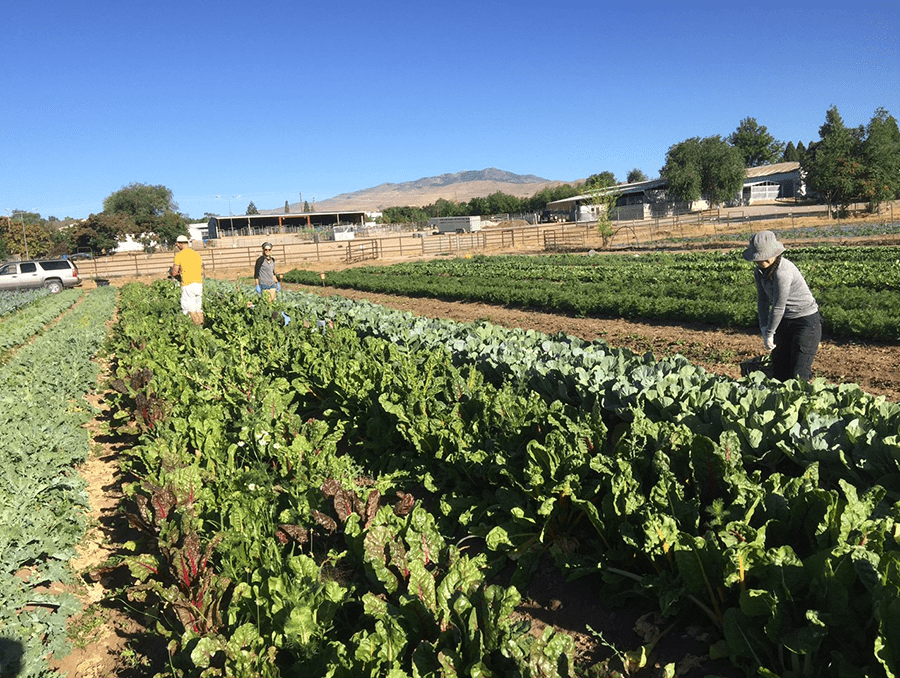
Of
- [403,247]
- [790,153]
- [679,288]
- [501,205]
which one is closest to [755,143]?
[790,153]

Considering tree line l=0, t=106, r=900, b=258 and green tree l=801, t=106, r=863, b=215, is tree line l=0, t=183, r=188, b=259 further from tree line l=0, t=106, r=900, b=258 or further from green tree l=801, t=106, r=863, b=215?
green tree l=801, t=106, r=863, b=215

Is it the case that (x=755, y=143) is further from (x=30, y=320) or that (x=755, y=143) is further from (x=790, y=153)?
(x=30, y=320)

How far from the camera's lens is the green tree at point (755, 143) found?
10938 centimetres

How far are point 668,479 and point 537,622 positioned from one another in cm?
106

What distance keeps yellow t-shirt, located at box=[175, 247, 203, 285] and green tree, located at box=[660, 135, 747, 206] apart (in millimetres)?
62572

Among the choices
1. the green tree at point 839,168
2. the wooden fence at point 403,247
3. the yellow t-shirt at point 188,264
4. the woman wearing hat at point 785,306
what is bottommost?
the woman wearing hat at point 785,306

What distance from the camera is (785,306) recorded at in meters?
5.20

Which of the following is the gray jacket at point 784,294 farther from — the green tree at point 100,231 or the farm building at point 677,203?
the green tree at point 100,231

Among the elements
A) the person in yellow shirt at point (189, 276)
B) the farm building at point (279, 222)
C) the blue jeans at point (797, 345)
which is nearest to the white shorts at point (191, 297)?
the person in yellow shirt at point (189, 276)

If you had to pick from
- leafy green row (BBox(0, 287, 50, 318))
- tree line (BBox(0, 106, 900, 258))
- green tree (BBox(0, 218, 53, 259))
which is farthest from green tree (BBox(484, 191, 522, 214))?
leafy green row (BBox(0, 287, 50, 318))

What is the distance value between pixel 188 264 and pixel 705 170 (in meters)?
65.5

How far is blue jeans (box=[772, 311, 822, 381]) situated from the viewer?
5.24 meters

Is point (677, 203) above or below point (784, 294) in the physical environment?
above

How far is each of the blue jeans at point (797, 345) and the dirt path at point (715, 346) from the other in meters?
1.88
